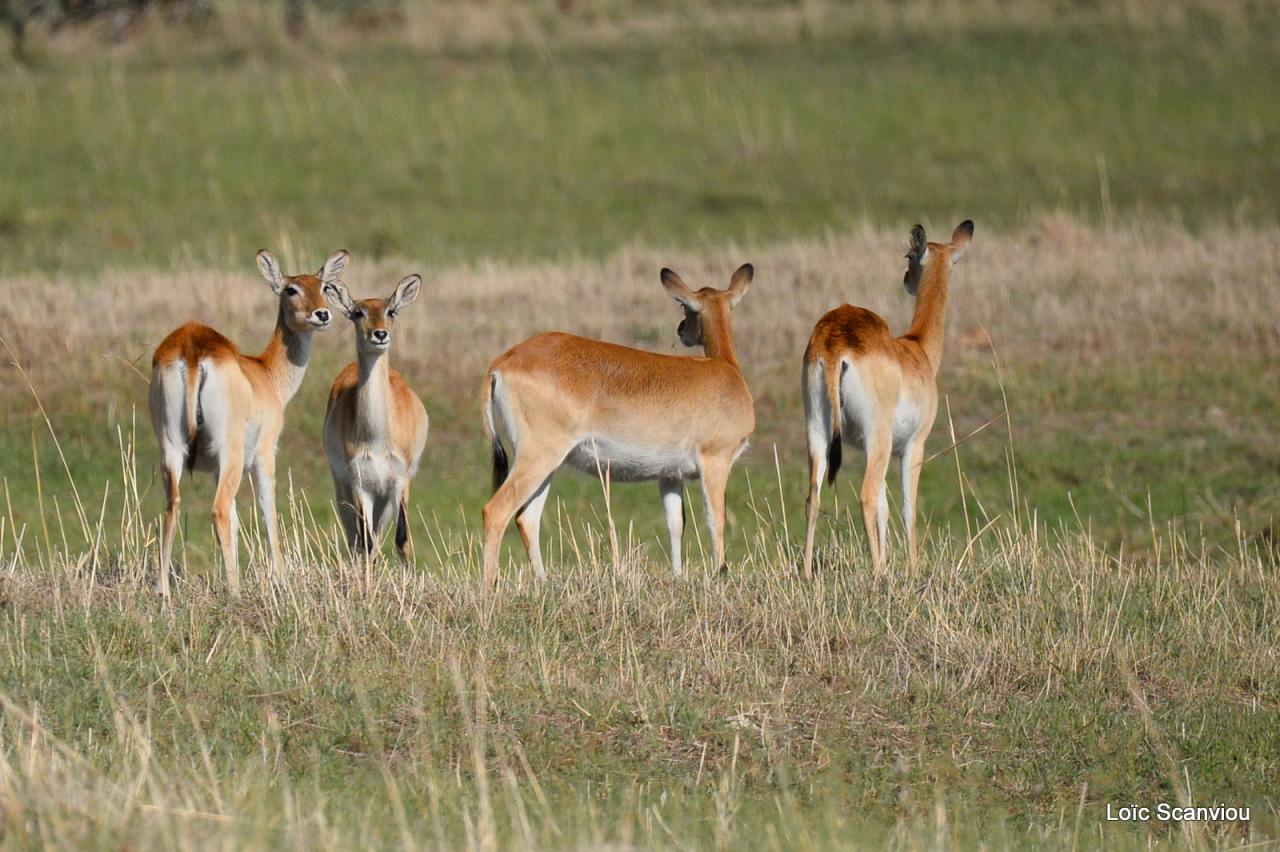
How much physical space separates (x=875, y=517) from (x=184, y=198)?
1602 centimetres

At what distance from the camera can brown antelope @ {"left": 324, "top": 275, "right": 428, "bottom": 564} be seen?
879cm

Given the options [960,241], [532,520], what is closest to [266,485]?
[532,520]

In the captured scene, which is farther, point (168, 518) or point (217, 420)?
point (217, 420)

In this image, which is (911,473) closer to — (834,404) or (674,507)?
(834,404)

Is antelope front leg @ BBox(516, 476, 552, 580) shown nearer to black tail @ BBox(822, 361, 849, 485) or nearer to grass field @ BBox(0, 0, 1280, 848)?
grass field @ BBox(0, 0, 1280, 848)

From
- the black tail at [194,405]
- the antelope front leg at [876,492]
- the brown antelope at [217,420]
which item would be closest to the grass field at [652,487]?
the antelope front leg at [876,492]

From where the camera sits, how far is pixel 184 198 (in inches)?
920

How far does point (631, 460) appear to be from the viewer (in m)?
9.46

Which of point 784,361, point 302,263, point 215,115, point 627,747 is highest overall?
point 215,115

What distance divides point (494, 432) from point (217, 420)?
142 centimetres

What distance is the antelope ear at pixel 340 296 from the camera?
877 centimetres

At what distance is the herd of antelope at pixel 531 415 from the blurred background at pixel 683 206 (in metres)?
0.99

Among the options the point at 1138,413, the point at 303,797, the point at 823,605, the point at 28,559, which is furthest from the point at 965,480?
the point at 303,797

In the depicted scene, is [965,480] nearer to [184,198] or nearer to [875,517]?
[875,517]
